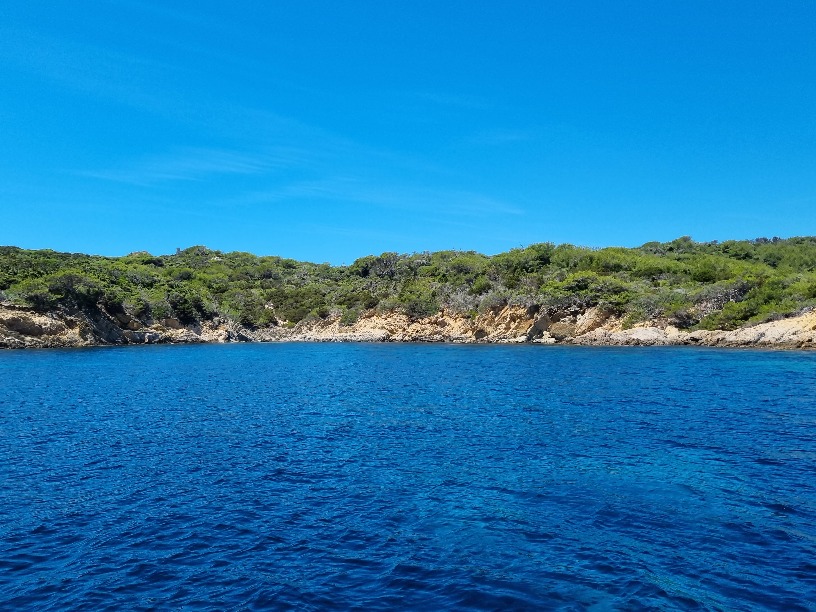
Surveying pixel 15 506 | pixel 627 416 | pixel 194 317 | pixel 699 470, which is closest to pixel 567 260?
pixel 194 317

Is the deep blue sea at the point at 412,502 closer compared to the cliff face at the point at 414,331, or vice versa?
the deep blue sea at the point at 412,502

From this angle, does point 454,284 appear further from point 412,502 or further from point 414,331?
point 412,502

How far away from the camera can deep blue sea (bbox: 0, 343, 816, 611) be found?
10086mm

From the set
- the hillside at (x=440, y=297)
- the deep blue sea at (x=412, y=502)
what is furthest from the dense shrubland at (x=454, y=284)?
the deep blue sea at (x=412, y=502)

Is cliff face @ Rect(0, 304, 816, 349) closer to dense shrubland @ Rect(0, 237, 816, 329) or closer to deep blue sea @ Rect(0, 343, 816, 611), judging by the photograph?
dense shrubland @ Rect(0, 237, 816, 329)

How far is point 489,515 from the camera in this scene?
13539 millimetres

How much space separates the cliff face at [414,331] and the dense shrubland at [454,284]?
1.34 metres

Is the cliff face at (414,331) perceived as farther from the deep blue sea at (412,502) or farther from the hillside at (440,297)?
the deep blue sea at (412,502)

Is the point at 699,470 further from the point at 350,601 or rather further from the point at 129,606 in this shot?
the point at 129,606

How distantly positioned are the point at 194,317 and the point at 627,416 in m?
80.8

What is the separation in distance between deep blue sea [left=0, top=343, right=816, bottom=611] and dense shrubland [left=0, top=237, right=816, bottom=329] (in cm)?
4169

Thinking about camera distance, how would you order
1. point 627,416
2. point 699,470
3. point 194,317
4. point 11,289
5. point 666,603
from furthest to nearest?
point 194,317 < point 11,289 < point 627,416 < point 699,470 < point 666,603

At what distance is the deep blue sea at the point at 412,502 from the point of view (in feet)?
33.1

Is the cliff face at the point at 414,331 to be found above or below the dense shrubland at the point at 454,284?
below
